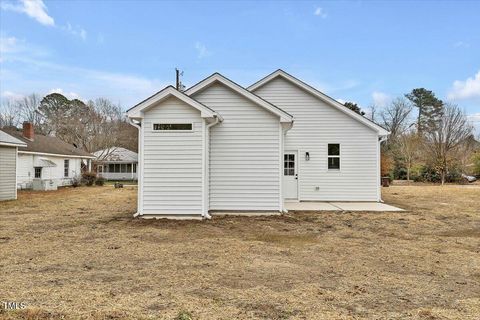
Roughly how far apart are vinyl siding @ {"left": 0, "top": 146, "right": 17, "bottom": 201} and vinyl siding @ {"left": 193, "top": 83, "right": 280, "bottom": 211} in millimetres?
11170

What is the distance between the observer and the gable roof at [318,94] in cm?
1416

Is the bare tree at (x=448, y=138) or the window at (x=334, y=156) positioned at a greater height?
the bare tree at (x=448, y=138)

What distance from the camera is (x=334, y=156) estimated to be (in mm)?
14508

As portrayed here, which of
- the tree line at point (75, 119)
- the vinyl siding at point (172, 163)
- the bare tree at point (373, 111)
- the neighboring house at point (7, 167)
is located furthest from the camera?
the bare tree at point (373, 111)

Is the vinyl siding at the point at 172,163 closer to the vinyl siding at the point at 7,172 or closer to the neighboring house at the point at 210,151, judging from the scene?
the neighboring house at the point at 210,151

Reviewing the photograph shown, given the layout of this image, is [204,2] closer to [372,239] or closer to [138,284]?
[372,239]

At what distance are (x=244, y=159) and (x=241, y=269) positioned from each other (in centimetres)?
586

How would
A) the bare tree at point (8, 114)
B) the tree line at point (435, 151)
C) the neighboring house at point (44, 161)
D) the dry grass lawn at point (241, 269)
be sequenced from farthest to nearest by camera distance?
the bare tree at point (8, 114), the tree line at point (435, 151), the neighboring house at point (44, 161), the dry grass lawn at point (241, 269)

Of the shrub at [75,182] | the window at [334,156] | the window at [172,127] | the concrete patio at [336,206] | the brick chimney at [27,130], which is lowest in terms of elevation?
the concrete patio at [336,206]

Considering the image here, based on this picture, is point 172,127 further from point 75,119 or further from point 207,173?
point 75,119

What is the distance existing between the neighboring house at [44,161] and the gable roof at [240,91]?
574 inches

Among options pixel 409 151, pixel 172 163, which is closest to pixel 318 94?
pixel 172 163

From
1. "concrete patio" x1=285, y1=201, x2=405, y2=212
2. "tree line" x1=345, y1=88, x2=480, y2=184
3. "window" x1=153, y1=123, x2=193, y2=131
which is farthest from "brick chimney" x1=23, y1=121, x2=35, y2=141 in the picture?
"tree line" x1=345, y1=88, x2=480, y2=184

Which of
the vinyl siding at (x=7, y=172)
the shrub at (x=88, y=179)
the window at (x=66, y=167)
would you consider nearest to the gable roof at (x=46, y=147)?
the window at (x=66, y=167)
